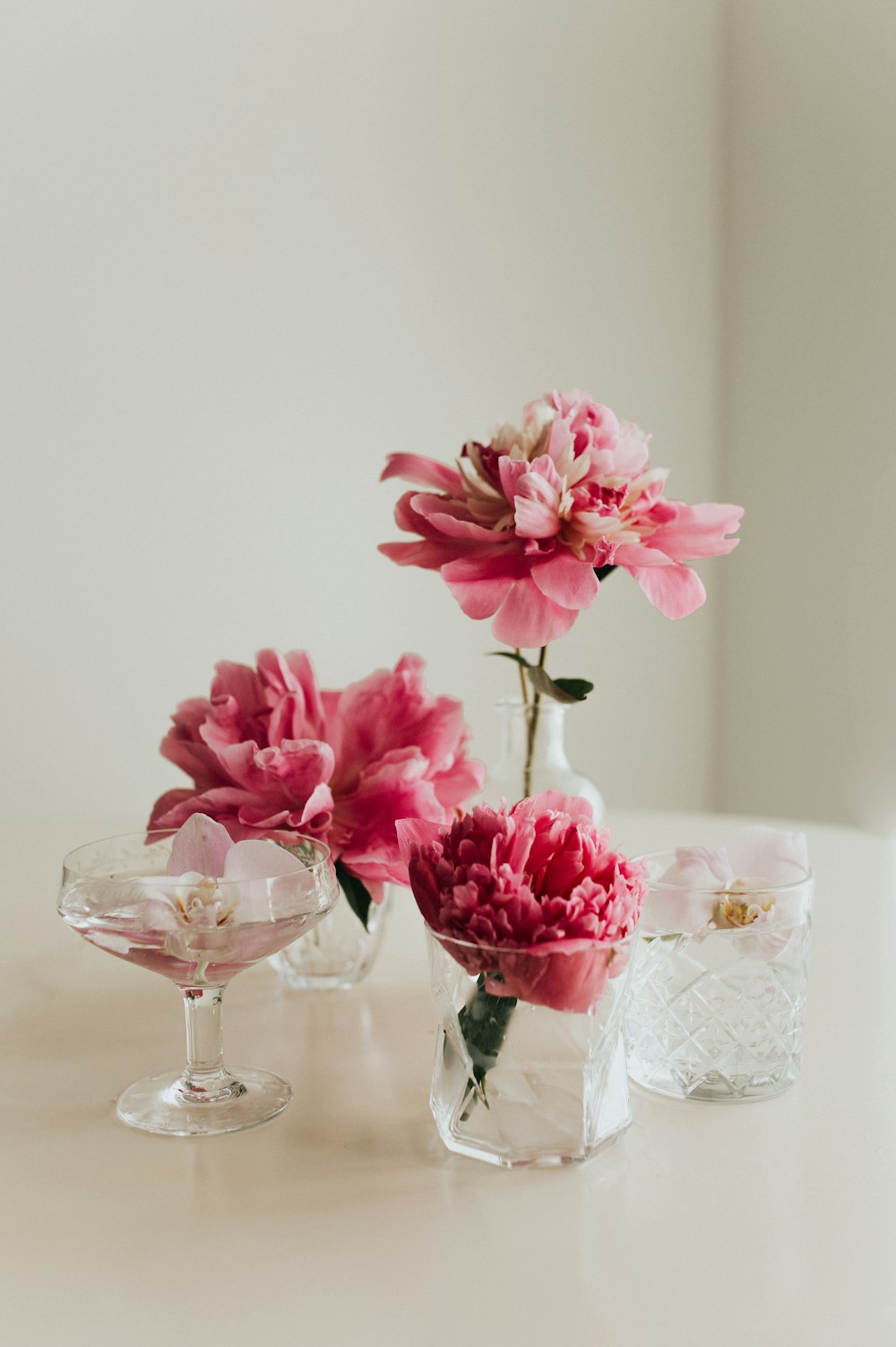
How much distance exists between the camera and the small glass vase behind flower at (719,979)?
0.79 meters

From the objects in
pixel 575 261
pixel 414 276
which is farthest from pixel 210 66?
pixel 575 261

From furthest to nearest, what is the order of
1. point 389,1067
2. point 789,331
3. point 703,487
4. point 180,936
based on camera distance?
point 703,487, point 789,331, point 389,1067, point 180,936

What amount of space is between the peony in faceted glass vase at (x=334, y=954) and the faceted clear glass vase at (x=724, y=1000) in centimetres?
26

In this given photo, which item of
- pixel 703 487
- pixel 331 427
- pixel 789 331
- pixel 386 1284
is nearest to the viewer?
pixel 386 1284

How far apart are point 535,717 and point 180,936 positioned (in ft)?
1.11

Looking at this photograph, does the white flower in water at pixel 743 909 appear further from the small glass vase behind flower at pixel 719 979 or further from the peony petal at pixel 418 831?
the peony petal at pixel 418 831

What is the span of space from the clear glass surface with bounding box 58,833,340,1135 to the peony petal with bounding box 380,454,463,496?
0.24 meters

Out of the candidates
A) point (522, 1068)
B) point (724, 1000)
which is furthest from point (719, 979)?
point (522, 1068)

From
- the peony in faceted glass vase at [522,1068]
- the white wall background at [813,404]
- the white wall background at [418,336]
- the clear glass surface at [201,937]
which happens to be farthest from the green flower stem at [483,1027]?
the white wall background at [813,404]

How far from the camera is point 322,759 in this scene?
89 centimetres

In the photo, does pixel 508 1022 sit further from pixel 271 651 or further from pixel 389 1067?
pixel 271 651

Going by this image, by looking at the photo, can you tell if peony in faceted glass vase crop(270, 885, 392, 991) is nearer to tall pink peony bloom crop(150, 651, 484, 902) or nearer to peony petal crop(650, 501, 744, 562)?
tall pink peony bloom crop(150, 651, 484, 902)

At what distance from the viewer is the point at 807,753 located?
2715mm

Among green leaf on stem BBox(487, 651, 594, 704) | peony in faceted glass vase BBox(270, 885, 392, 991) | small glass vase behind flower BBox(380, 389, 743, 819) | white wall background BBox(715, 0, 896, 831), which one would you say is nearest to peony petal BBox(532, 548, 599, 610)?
small glass vase behind flower BBox(380, 389, 743, 819)
